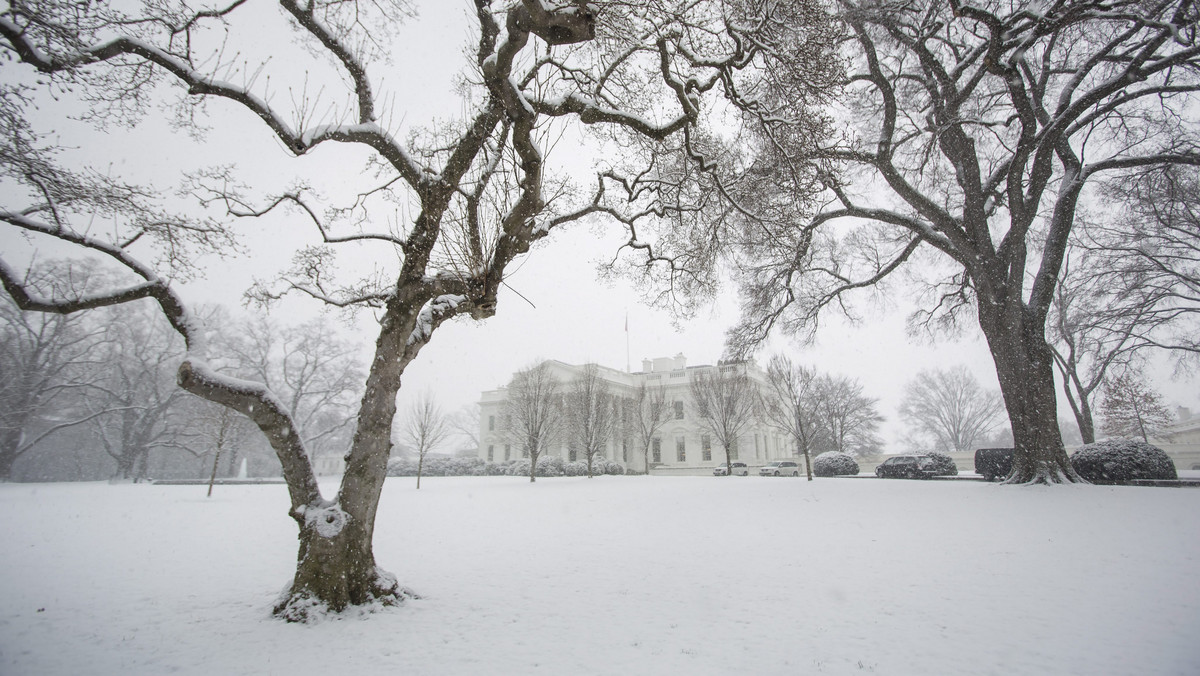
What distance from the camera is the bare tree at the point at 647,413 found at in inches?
1378

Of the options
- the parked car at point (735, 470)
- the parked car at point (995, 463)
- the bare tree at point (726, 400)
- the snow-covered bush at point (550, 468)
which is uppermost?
the bare tree at point (726, 400)

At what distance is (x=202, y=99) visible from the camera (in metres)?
6.13

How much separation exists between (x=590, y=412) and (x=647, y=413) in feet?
35.4

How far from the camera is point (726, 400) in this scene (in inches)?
1262

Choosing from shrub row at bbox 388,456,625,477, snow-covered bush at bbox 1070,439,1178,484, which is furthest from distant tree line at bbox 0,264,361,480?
snow-covered bush at bbox 1070,439,1178,484

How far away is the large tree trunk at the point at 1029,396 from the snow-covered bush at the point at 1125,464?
1.81m

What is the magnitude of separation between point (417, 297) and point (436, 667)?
360 cm

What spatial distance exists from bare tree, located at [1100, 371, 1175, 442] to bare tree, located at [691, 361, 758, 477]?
1792 cm

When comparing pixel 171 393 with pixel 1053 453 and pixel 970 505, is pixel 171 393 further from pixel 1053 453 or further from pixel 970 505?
pixel 1053 453

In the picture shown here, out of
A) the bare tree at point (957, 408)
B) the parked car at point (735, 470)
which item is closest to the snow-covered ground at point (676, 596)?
the parked car at point (735, 470)

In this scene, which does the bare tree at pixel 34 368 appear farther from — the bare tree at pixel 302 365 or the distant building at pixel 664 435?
the distant building at pixel 664 435

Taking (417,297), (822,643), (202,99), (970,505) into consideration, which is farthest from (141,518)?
(970,505)

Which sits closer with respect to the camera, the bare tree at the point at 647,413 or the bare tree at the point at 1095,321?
the bare tree at the point at 1095,321

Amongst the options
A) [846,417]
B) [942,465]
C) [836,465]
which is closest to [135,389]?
[836,465]
